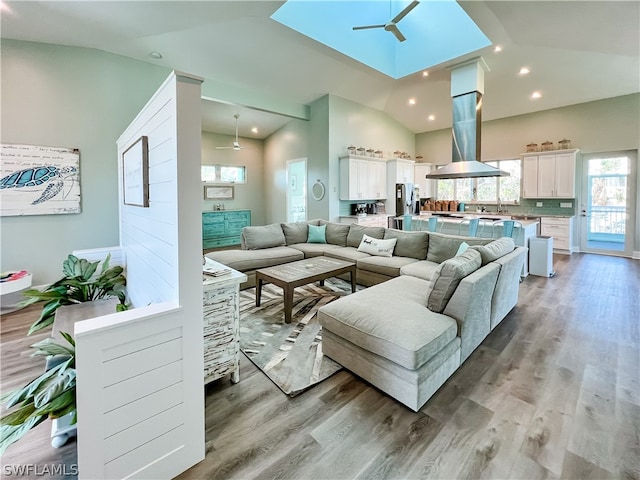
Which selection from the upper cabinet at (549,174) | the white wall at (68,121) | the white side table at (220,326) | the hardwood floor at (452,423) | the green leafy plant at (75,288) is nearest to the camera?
the hardwood floor at (452,423)

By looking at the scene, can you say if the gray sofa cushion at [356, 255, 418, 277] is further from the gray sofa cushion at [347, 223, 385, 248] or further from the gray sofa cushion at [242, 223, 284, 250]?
the gray sofa cushion at [242, 223, 284, 250]

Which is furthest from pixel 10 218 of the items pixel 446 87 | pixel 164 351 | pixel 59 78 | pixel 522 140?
pixel 522 140

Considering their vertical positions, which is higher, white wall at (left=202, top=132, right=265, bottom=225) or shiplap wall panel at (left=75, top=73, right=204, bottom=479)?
white wall at (left=202, top=132, right=265, bottom=225)

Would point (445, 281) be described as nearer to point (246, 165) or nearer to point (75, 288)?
point (75, 288)

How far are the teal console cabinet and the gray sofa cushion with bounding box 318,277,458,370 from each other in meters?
6.05

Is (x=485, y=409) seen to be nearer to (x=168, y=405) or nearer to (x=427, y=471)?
(x=427, y=471)

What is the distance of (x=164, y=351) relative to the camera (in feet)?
4.68

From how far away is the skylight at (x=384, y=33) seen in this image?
4840 mm

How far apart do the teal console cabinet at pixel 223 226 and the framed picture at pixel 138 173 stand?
17.3 ft

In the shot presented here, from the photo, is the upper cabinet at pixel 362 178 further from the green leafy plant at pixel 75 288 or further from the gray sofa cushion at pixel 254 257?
the green leafy plant at pixel 75 288

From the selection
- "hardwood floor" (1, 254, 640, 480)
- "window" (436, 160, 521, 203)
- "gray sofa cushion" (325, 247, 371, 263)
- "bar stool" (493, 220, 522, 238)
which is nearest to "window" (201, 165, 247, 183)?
"gray sofa cushion" (325, 247, 371, 263)

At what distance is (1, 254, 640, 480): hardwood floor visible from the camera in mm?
1549

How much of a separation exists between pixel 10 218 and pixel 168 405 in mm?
4223

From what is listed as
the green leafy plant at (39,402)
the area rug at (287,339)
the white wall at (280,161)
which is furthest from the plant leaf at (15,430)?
the white wall at (280,161)
